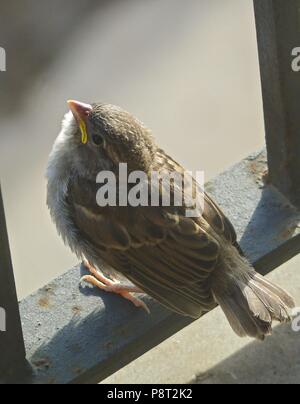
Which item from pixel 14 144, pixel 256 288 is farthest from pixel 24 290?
pixel 256 288

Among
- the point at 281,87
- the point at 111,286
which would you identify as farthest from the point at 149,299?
the point at 281,87

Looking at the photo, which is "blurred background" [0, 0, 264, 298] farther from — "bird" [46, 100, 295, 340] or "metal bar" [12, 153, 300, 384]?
"bird" [46, 100, 295, 340]

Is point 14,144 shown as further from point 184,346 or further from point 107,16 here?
point 184,346

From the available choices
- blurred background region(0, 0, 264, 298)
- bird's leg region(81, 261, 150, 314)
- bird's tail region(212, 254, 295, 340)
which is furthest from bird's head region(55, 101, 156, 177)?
blurred background region(0, 0, 264, 298)

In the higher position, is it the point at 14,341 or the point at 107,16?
the point at 107,16

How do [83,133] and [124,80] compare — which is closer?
[83,133]

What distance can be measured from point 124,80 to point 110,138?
8.97ft

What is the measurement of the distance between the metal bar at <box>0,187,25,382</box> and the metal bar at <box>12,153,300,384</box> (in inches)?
3.4

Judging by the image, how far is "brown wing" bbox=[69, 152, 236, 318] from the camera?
4.80m

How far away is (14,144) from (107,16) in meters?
1.36

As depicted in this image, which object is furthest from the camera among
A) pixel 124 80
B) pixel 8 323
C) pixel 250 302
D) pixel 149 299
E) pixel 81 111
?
pixel 124 80

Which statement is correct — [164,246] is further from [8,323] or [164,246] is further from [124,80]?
[124,80]

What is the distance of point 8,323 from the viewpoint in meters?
4.60

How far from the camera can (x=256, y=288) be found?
484 cm
